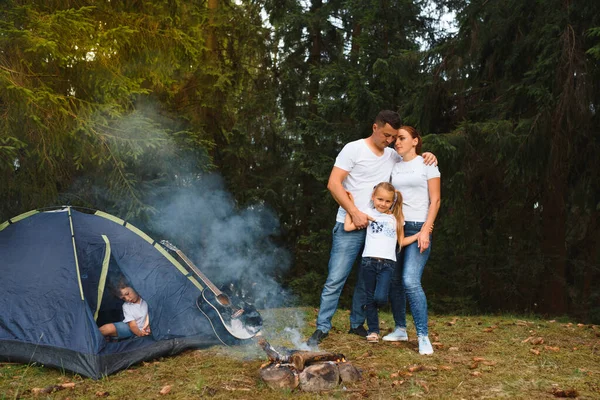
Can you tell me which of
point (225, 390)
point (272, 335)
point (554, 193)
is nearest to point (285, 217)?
point (554, 193)

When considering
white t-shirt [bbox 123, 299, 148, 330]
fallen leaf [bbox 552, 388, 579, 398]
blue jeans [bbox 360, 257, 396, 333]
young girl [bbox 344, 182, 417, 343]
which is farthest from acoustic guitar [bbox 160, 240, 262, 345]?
fallen leaf [bbox 552, 388, 579, 398]

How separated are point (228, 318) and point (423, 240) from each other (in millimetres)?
1883

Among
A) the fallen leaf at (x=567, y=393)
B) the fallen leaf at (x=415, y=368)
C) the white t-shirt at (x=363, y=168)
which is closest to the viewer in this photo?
the fallen leaf at (x=567, y=393)

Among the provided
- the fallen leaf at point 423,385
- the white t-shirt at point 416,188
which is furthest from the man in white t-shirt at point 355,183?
the fallen leaf at point 423,385

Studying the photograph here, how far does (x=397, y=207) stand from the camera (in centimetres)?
468

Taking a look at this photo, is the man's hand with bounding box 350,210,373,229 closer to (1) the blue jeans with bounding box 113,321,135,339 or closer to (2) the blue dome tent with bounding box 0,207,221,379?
(2) the blue dome tent with bounding box 0,207,221,379

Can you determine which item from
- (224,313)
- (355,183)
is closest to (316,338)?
(224,313)

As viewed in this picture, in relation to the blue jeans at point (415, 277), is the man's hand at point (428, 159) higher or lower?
higher

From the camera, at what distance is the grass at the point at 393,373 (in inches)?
150

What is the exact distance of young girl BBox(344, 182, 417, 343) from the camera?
15.1ft

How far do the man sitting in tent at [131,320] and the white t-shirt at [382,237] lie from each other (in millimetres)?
2107

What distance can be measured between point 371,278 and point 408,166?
1.00m

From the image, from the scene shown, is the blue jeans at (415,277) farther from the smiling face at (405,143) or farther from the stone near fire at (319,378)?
the stone near fire at (319,378)

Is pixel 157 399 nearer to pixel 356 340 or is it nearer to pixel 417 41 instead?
pixel 356 340
